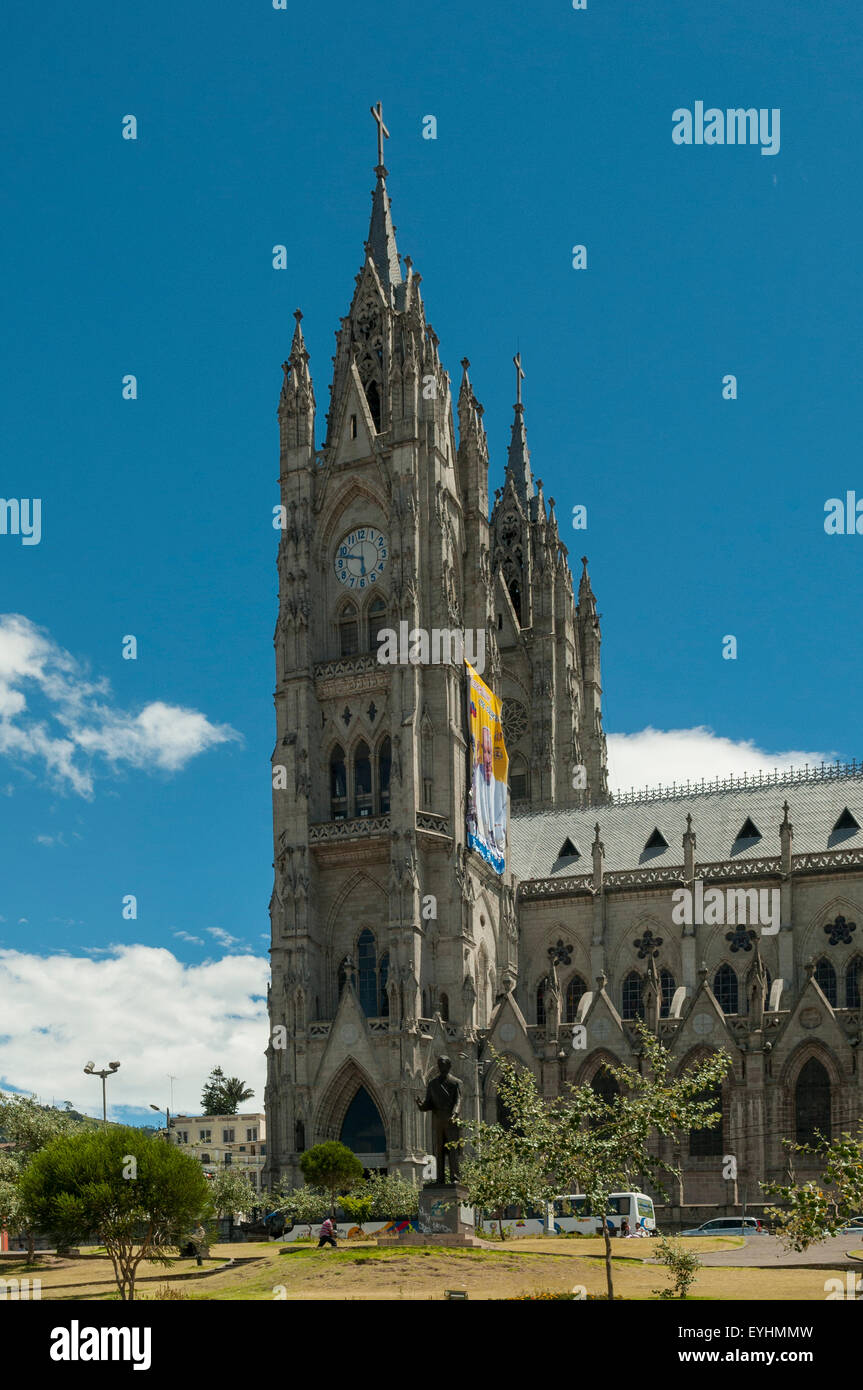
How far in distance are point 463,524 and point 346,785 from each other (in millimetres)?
15075

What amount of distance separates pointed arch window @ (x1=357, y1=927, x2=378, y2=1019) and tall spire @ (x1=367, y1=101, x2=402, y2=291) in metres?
33.7

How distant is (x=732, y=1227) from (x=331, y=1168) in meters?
13.7

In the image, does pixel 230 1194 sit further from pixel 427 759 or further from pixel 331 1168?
pixel 427 759

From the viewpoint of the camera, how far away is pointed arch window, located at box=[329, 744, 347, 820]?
71938 millimetres

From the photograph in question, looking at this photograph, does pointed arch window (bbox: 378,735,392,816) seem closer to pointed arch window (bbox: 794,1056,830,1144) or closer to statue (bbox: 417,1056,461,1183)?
pointed arch window (bbox: 794,1056,830,1144)

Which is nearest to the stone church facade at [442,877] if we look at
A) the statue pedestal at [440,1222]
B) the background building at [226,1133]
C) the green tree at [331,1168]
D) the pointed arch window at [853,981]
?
the pointed arch window at [853,981]

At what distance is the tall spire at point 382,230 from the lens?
8250cm

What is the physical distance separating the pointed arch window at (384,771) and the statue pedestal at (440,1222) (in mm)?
27365

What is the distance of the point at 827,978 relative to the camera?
68.7 metres

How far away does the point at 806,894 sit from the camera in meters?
70.0

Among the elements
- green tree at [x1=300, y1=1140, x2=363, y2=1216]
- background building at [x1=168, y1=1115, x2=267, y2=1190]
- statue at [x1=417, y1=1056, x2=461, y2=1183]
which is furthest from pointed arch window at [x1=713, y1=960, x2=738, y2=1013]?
background building at [x1=168, y1=1115, x2=267, y2=1190]

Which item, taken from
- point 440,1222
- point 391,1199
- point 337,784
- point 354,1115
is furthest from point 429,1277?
point 337,784
